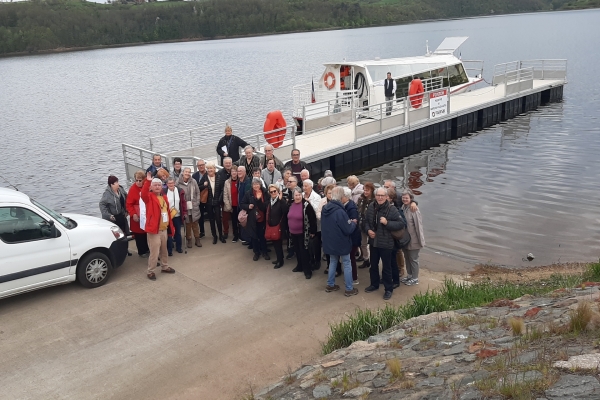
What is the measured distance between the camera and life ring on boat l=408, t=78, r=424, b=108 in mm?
22844

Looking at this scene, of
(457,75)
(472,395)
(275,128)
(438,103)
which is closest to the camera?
(472,395)

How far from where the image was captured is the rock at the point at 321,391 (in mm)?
5453

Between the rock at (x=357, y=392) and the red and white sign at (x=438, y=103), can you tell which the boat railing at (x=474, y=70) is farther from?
the rock at (x=357, y=392)

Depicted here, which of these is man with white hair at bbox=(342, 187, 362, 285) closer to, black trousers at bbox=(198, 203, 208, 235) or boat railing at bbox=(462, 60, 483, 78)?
black trousers at bbox=(198, 203, 208, 235)

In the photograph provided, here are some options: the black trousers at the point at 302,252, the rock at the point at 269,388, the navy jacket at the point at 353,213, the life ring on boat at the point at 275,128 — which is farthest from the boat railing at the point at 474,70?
the rock at the point at 269,388

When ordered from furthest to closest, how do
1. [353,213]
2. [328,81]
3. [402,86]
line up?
1. [402,86]
2. [328,81]
3. [353,213]

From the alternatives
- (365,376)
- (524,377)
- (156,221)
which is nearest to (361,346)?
(365,376)

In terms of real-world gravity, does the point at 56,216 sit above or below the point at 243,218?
above

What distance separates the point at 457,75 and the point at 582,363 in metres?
24.9

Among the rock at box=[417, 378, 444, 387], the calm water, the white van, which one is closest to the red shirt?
the white van

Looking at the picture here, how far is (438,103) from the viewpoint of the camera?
76.9 ft

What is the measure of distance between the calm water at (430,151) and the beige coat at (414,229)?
421 centimetres

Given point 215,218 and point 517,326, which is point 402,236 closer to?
point 517,326

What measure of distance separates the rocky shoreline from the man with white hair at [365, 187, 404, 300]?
5.03ft
